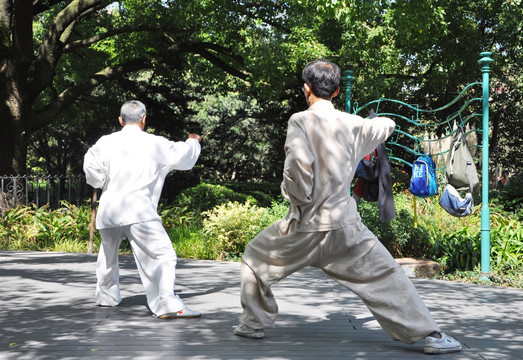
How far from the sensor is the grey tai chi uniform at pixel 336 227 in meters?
4.46

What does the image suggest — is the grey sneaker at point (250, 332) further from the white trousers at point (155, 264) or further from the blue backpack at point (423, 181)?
the blue backpack at point (423, 181)

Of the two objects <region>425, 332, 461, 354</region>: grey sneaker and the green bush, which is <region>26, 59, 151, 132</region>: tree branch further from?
<region>425, 332, 461, 354</region>: grey sneaker

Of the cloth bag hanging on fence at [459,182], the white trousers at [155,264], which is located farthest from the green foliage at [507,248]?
the white trousers at [155,264]

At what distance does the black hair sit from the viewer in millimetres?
4625

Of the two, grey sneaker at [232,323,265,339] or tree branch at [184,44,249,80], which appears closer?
grey sneaker at [232,323,265,339]

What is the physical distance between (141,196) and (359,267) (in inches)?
84.7

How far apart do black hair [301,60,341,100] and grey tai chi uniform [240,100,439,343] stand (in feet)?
0.26

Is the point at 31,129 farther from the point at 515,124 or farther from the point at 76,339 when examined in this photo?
the point at 515,124

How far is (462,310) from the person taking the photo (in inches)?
245

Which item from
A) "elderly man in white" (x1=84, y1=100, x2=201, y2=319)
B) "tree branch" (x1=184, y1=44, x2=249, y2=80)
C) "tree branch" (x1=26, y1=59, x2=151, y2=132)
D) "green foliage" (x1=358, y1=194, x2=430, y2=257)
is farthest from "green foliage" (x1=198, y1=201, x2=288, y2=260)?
"tree branch" (x1=184, y1=44, x2=249, y2=80)

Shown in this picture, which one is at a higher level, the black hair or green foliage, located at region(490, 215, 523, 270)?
the black hair

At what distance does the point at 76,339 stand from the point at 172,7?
44.8ft

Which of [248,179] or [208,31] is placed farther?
[248,179]

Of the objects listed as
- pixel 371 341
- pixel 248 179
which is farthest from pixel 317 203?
pixel 248 179
